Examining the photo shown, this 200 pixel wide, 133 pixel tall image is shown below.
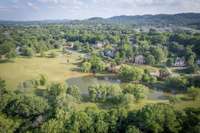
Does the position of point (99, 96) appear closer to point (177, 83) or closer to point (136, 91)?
point (136, 91)

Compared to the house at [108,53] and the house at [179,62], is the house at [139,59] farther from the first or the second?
the house at [179,62]

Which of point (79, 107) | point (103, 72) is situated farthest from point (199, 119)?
point (103, 72)

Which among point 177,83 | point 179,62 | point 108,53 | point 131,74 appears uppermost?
point 131,74

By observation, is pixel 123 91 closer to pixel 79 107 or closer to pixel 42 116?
pixel 79 107

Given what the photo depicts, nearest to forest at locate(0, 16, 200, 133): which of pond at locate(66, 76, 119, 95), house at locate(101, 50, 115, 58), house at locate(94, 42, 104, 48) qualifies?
pond at locate(66, 76, 119, 95)

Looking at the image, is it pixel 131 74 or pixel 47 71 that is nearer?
pixel 131 74

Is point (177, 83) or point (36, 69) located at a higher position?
point (177, 83)

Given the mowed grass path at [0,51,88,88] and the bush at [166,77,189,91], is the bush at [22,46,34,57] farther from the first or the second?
the bush at [166,77,189,91]

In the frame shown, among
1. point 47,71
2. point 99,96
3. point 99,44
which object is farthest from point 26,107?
point 99,44
